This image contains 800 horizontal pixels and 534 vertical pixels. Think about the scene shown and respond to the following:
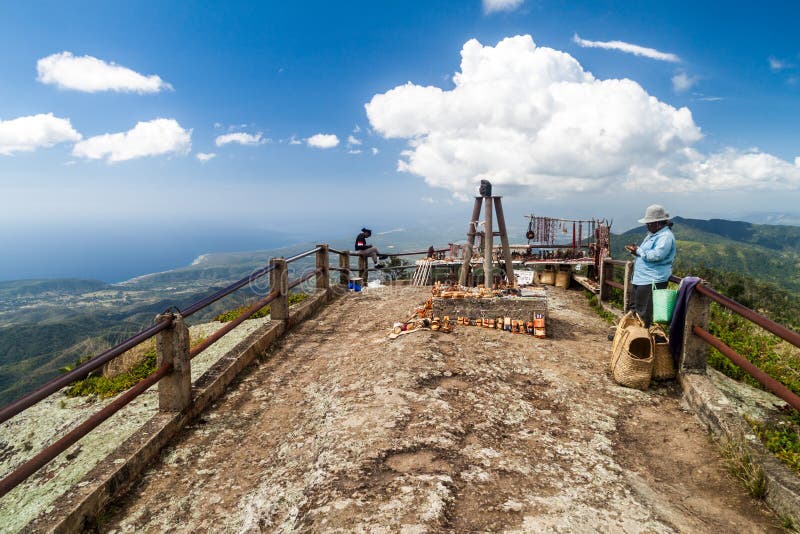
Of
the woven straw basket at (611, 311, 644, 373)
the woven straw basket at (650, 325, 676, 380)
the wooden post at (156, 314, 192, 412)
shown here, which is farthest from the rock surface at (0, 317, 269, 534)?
the woven straw basket at (650, 325, 676, 380)

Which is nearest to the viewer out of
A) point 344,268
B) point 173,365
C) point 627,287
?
point 173,365

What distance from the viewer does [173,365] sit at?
4.43 m

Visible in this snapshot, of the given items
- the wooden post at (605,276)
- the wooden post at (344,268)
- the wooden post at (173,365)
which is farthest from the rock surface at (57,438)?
the wooden post at (605,276)

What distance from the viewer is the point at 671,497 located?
3170 millimetres

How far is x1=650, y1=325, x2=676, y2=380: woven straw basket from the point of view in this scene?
515cm

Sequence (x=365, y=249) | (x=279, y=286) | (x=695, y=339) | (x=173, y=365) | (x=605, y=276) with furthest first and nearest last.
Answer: (x=365, y=249), (x=605, y=276), (x=279, y=286), (x=695, y=339), (x=173, y=365)

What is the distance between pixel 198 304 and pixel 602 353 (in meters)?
5.72

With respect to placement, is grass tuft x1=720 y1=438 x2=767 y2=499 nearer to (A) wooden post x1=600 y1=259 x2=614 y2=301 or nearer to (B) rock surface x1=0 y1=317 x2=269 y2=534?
(B) rock surface x1=0 y1=317 x2=269 y2=534

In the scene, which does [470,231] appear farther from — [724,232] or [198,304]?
[724,232]

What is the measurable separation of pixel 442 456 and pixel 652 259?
4.24m

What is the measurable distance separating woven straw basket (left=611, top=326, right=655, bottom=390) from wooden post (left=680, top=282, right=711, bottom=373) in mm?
401

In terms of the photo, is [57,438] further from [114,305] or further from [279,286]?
[114,305]

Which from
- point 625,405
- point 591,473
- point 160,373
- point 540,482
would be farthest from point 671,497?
point 160,373

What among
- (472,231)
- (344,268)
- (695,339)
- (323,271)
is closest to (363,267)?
(344,268)
